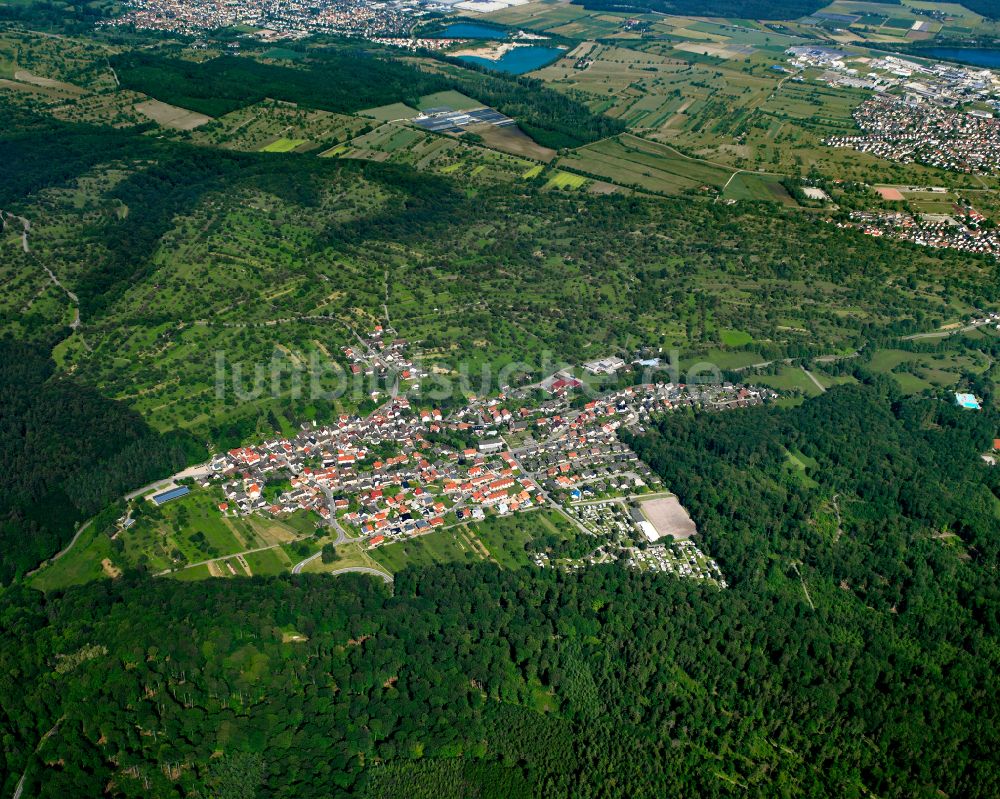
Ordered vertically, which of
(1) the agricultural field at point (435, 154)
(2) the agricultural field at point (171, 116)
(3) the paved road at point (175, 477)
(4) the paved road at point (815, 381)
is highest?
(2) the agricultural field at point (171, 116)

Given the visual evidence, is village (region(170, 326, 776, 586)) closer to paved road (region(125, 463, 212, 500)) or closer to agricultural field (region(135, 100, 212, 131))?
paved road (region(125, 463, 212, 500))

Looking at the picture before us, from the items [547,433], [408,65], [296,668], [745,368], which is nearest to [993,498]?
[745,368]

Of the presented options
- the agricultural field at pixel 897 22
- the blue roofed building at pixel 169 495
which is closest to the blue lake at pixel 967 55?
the agricultural field at pixel 897 22

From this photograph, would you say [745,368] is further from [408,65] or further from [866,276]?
[408,65]

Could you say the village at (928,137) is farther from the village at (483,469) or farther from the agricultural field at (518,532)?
the agricultural field at (518,532)

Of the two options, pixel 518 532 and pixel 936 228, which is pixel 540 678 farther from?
pixel 936 228

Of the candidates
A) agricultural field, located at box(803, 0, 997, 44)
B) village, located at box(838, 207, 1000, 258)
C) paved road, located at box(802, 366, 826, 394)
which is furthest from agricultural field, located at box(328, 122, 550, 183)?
agricultural field, located at box(803, 0, 997, 44)

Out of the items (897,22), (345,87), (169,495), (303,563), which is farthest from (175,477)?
(897,22)
